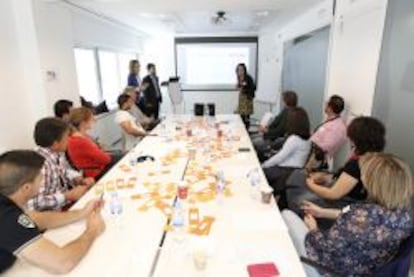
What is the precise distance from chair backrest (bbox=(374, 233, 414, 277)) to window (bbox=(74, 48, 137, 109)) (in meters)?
4.66

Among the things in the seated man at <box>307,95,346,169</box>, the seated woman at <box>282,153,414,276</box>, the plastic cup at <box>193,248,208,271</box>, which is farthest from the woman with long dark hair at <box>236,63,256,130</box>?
the plastic cup at <box>193,248,208,271</box>

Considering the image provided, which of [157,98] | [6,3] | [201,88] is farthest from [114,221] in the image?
[201,88]

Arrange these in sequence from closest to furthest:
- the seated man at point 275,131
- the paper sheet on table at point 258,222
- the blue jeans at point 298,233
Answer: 1. the blue jeans at point 298,233
2. the paper sheet on table at point 258,222
3. the seated man at point 275,131

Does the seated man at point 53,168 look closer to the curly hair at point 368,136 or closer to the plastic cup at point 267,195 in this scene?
the plastic cup at point 267,195

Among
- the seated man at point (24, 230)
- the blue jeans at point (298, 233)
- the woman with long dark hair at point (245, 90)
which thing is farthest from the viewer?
the woman with long dark hair at point (245, 90)

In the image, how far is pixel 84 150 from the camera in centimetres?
262

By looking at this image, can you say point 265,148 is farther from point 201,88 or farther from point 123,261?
point 201,88

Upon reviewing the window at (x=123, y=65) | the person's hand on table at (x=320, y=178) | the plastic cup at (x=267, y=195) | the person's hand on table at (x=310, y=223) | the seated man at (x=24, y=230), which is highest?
the window at (x=123, y=65)

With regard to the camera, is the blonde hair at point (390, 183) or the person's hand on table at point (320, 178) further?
the person's hand on table at point (320, 178)

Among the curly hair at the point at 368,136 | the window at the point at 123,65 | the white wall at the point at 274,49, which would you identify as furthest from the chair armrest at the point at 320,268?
the window at the point at 123,65

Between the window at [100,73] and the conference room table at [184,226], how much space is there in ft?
10.5

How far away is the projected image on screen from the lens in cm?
838

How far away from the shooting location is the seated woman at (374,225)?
1.36 m

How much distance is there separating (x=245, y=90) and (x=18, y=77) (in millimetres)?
3946
